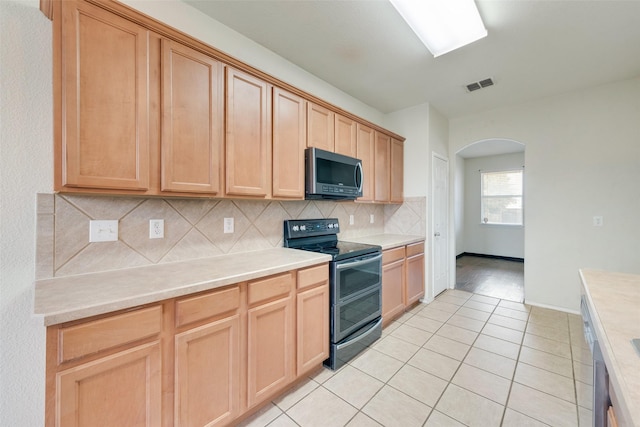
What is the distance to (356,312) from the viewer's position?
7.18 feet

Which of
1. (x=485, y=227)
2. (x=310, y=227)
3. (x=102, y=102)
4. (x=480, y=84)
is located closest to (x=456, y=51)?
(x=480, y=84)

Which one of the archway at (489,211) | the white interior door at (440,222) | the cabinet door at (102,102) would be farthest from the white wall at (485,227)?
the cabinet door at (102,102)

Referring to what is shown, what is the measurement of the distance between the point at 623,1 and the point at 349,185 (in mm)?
2244

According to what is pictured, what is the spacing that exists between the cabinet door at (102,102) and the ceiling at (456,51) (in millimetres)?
808

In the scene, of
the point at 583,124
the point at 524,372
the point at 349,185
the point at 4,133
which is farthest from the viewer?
the point at 583,124

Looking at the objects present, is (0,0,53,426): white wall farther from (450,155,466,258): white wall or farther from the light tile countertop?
(450,155,466,258): white wall

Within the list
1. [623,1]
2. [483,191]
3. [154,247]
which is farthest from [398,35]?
[483,191]

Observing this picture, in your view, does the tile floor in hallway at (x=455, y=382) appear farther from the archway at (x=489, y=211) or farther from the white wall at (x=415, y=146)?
the archway at (x=489, y=211)

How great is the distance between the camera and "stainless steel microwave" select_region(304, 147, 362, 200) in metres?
2.16

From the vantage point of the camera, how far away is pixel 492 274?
4.77 meters

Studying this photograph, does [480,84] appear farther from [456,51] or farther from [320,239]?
[320,239]

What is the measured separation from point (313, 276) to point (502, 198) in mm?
6012

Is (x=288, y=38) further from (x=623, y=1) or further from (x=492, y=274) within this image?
(x=492, y=274)

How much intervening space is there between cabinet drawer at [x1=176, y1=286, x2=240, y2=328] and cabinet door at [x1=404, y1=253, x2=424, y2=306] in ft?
7.23
